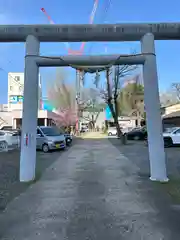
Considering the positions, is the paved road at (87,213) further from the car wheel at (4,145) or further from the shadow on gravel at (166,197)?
the car wheel at (4,145)

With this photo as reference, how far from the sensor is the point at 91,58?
819 cm

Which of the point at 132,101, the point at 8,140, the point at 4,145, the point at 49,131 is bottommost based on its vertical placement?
the point at 4,145

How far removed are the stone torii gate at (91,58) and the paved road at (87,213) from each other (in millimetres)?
902

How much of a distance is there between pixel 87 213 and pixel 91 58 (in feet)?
15.8

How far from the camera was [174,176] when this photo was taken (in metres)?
8.75

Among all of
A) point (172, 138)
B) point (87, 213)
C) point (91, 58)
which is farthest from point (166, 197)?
point (172, 138)

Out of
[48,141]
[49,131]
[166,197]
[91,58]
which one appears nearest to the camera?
A: [166,197]

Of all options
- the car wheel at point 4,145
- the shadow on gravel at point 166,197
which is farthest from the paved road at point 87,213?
the car wheel at point 4,145

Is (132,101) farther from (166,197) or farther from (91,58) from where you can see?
(166,197)

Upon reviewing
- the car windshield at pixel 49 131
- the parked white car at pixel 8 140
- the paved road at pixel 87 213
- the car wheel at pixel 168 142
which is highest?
the car windshield at pixel 49 131

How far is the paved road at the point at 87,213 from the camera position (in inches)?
161

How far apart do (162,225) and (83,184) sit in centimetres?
355

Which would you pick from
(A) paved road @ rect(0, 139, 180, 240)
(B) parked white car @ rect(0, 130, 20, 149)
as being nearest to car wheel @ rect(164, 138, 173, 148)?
(B) parked white car @ rect(0, 130, 20, 149)

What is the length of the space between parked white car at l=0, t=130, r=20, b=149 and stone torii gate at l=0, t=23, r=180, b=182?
1078 centimetres
